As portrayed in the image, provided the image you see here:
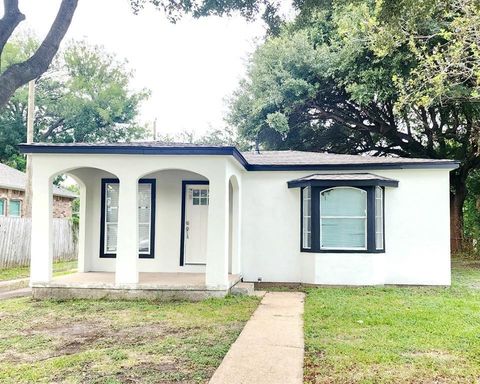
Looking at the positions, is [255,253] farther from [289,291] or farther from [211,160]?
[211,160]

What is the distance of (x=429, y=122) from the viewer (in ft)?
65.2

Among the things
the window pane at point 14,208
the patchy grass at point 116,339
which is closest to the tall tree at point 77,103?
the window pane at point 14,208

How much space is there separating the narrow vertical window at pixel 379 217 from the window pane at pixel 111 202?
20.1ft

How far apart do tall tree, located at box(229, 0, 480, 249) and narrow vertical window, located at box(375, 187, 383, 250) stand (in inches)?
218

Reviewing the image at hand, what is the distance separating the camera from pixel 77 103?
26.9 m

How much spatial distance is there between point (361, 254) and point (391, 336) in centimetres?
444

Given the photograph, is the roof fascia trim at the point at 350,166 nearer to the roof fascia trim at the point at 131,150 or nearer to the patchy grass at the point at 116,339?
the roof fascia trim at the point at 131,150

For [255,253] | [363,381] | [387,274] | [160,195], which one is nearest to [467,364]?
[363,381]

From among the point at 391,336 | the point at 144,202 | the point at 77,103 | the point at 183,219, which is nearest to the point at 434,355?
the point at 391,336

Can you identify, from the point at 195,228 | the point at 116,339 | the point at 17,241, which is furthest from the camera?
the point at 17,241

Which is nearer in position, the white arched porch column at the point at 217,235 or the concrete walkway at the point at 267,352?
the concrete walkway at the point at 267,352

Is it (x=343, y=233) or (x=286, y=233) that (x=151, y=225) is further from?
(x=343, y=233)

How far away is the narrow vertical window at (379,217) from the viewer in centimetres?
1056

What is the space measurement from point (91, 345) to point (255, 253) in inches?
241
